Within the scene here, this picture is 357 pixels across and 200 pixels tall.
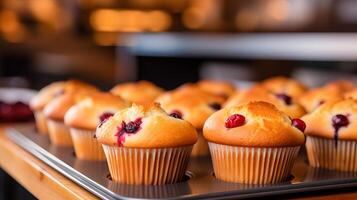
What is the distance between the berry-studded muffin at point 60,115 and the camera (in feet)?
6.26

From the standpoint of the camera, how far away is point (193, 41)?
6316 mm

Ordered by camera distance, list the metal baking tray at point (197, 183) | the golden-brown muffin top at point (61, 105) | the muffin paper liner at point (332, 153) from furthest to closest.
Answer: the golden-brown muffin top at point (61, 105)
the muffin paper liner at point (332, 153)
the metal baking tray at point (197, 183)

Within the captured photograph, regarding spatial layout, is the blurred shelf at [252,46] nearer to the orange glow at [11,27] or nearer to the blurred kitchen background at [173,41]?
the blurred kitchen background at [173,41]

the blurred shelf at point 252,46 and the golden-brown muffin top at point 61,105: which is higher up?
the golden-brown muffin top at point 61,105

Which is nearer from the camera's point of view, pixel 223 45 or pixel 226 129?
pixel 226 129

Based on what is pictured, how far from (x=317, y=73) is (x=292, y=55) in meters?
0.38

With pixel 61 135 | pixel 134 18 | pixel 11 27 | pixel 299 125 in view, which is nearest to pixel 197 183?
pixel 299 125

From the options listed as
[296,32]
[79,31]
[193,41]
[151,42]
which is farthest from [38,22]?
[296,32]

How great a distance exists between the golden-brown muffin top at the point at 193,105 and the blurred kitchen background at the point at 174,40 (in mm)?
2541

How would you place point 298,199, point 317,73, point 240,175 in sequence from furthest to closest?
point 317,73
point 240,175
point 298,199

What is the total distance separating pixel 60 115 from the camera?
1.96m

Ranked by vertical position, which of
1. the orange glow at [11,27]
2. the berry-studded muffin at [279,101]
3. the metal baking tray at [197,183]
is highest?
the berry-studded muffin at [279,101]

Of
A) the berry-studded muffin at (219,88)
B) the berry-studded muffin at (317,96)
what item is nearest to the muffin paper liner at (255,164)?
the berry-studded muffin at (317,96)

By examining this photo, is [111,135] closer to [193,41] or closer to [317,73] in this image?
[317,73]
